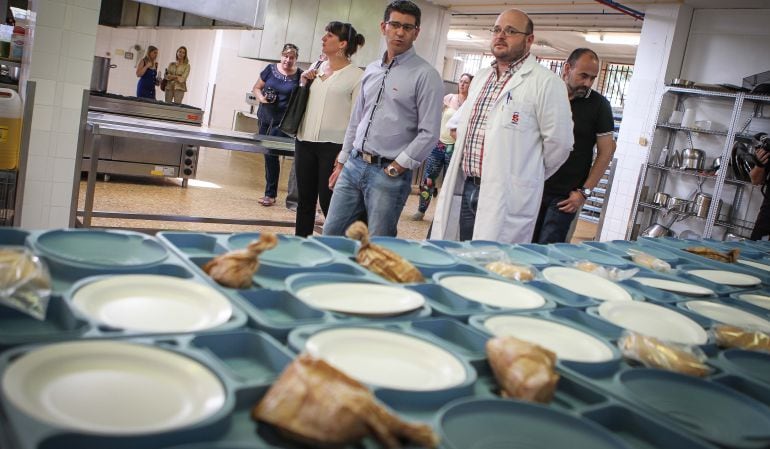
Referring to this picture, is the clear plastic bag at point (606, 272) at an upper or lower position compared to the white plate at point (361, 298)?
upper

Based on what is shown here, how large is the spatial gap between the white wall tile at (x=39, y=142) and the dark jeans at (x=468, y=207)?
2.21 meters

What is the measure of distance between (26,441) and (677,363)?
103cm

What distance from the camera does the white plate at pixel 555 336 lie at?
1186 mm

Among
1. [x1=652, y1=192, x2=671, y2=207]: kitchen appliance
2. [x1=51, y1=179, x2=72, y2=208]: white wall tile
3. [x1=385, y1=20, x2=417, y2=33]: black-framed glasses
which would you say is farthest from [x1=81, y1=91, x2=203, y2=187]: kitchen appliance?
[x1=652, y1=192, x2=671, y2=207]: kitchen appliance

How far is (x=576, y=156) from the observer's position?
145 inches

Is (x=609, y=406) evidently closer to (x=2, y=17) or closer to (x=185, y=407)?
(x=185, y=407)

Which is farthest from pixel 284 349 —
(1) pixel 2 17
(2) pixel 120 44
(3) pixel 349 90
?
(2) pixel 120 44

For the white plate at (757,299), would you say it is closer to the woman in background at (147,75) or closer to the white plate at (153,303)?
the white plate at (153,303)

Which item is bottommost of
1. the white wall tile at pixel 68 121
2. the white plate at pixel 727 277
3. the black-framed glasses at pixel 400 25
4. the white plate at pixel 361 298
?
the white plate at pixel 361 298

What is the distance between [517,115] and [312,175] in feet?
5.40

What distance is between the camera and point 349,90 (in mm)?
4023

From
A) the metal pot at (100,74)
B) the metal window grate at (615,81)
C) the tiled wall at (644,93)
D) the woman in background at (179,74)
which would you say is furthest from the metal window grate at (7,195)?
the metal window grate at (615,81)

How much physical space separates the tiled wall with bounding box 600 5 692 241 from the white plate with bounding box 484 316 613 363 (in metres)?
6.94

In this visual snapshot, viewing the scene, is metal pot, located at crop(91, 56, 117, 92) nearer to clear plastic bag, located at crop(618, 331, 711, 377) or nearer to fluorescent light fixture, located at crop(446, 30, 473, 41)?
clear plastic bag, located at crop(618, 331, 711, 377)
